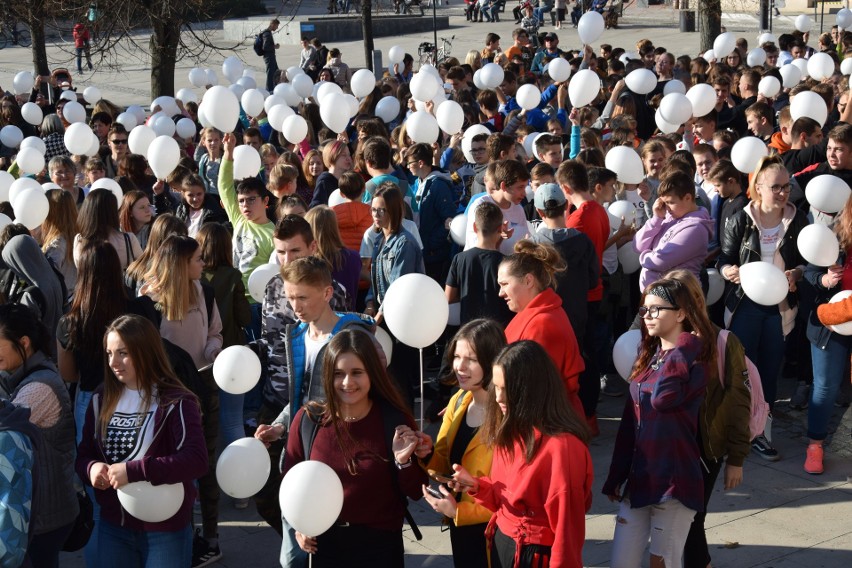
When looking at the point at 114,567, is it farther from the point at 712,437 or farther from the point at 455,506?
the point at 712,437

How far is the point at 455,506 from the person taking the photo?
4156 millimetres

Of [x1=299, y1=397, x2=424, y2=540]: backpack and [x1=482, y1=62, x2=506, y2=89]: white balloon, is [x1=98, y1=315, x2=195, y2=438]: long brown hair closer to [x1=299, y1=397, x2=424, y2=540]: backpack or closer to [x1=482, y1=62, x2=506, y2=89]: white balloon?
[x1=299, y1=397, x2=424, y2=540]: backpack

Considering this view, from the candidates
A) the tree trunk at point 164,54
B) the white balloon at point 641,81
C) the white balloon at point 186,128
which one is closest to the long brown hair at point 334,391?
the white balloon at point 186,128

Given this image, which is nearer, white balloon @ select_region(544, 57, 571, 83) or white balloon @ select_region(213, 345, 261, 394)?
white balloon @ select_region(213, 345, 261, 394)

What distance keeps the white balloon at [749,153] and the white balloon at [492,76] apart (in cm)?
565

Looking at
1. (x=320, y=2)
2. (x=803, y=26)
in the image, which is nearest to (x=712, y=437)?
(x=803, y=26)

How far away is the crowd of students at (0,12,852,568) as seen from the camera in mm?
4266

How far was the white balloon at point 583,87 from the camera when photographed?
1119cm

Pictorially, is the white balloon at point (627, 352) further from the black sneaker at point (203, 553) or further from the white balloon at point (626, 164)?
the white balloon at point (626, 164)

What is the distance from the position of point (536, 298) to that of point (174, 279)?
1874 millimetres

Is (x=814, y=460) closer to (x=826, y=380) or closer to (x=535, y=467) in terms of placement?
(x=826, y=380)

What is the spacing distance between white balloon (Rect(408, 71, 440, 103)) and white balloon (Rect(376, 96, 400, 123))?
1083 millimetres

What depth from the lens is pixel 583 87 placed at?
1121cm

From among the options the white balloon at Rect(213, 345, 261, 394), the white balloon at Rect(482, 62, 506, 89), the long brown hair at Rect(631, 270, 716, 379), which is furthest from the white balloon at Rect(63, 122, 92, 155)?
the long brown hair at Rect(631, 270, 716, 379)
